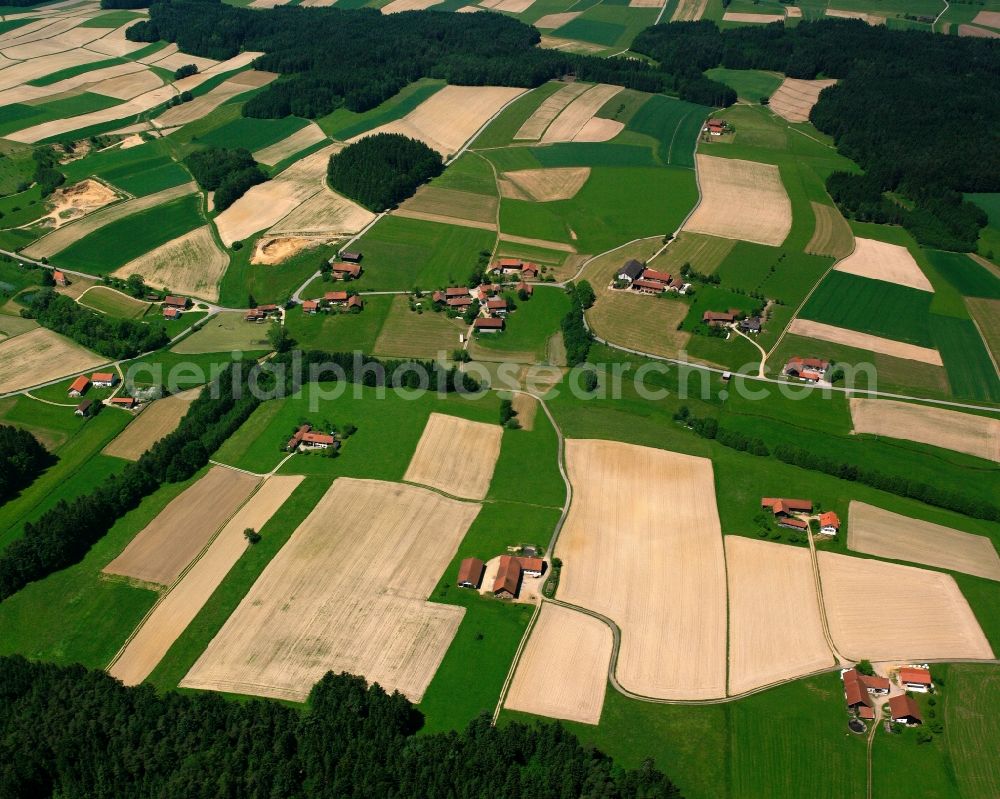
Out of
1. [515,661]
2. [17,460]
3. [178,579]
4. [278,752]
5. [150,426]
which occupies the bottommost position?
[150,426]

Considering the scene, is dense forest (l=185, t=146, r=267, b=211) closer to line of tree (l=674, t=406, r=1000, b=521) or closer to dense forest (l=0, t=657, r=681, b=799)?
line of tree (l=674, t=406, r=1000, b=521)

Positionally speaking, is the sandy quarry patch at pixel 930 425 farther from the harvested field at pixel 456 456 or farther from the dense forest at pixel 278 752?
the dense forest at pixel 278 752

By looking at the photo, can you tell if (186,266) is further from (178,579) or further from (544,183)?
(178,579)

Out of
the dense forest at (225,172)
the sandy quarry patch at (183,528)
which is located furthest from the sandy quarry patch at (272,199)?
the sandy quarry patch at (183,528)

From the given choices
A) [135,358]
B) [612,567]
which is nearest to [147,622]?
[612,567]

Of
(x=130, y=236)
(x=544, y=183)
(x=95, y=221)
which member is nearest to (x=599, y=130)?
(x=544, y=183)

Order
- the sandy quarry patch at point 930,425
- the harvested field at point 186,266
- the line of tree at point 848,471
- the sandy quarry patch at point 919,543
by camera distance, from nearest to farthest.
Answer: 1. the sandy quarry patch at point 919,543
2. the line of tree at point 848,471
3. the sandy quarry patch at point 930,425
4. the harvested field at point 186,266
